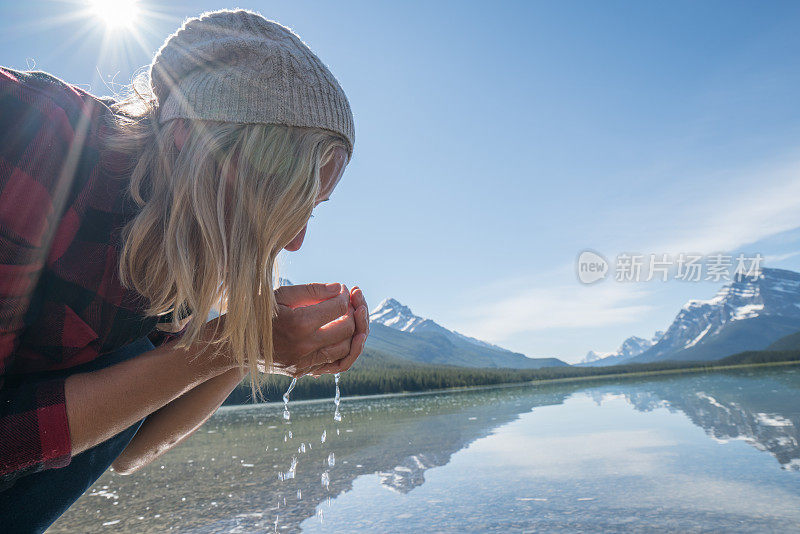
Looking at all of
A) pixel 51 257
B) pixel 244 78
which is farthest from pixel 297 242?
pixel 51 257

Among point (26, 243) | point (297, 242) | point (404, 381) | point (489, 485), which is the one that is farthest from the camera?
point (404, 381)

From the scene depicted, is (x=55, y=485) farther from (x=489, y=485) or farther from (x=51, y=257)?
(x=489, y=485)

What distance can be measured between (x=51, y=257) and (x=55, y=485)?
1.62 ft

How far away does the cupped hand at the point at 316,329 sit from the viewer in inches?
35.7

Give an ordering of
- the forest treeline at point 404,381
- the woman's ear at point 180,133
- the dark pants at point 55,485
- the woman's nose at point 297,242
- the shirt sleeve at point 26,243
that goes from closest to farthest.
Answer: the shirt sleeve at point 26,243 → the dark pants at point 55,485 → the woman's ear at point 180,133 → the woman's nose at point 297,242 → the forest treeline at point 404,381

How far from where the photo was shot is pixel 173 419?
48.4 inches

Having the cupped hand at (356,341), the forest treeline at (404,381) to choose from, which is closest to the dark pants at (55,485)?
the cupped hand at (356,341)

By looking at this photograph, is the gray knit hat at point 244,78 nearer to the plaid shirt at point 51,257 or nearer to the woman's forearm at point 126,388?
the plaid shirt at point 51,257

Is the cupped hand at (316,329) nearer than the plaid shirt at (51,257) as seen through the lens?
No

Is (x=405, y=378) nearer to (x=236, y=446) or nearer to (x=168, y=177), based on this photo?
(x=236, y=446)

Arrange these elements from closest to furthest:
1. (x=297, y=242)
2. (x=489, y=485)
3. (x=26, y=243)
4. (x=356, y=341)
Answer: (x=26, y=243), (x=356, y=341), (x=297, y=242), (x=489, y=485)

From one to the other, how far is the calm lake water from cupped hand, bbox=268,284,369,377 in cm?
395

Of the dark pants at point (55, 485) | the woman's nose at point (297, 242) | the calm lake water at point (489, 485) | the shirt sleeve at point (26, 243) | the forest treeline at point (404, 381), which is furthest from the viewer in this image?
the forest treeline at point (404, 381)

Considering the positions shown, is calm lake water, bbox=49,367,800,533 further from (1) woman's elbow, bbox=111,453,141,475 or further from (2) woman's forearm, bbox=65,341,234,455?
(2) woman's forearm, bbox=65,341,234,455
